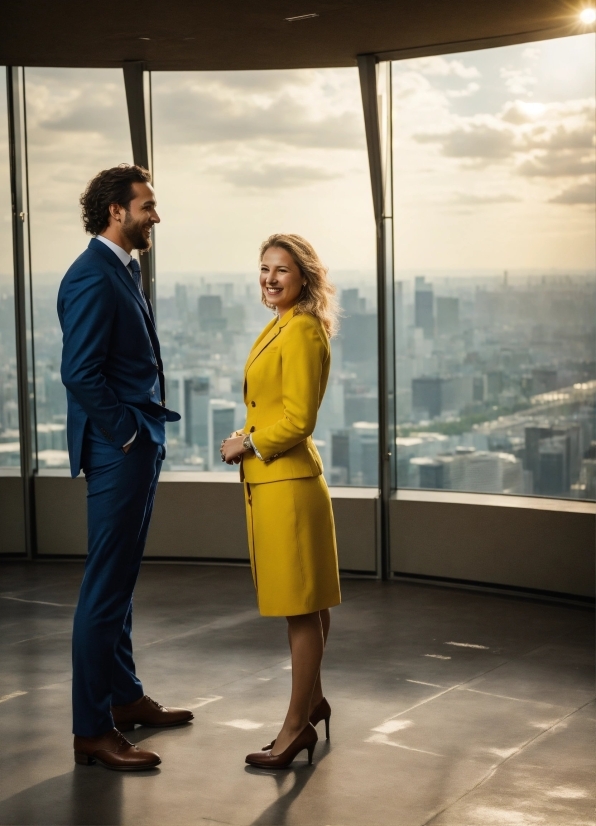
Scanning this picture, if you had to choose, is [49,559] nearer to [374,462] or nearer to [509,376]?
[374,462]

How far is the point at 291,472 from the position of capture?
3.42 m

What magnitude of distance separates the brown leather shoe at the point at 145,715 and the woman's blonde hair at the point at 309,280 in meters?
1.56

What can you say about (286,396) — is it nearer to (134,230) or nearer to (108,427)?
(108,427)

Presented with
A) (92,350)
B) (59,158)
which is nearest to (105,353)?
(92,350)

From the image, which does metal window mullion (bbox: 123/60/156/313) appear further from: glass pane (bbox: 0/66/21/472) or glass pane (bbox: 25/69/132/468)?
glass pane (bbox: 0/66/21/472)

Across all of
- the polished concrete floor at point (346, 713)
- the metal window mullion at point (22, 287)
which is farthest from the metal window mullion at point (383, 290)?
the metal window mullion at point (22, 287)

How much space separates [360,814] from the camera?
10.4 ft

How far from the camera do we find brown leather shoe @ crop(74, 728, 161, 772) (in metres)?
3.49

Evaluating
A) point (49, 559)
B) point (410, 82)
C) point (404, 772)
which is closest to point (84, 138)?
point (410, 82)

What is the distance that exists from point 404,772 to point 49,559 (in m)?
4.04

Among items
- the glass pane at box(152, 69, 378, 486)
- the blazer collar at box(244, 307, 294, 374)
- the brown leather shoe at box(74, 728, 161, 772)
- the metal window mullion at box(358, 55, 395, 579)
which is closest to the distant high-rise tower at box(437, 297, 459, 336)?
the metal window mullion at box(358, 55, 395, 579)

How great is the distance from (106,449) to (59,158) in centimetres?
387

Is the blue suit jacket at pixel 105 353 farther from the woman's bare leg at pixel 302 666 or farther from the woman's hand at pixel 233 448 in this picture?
the woman's bare leg at pixel 302 666

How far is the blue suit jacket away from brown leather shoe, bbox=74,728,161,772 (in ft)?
2.97
